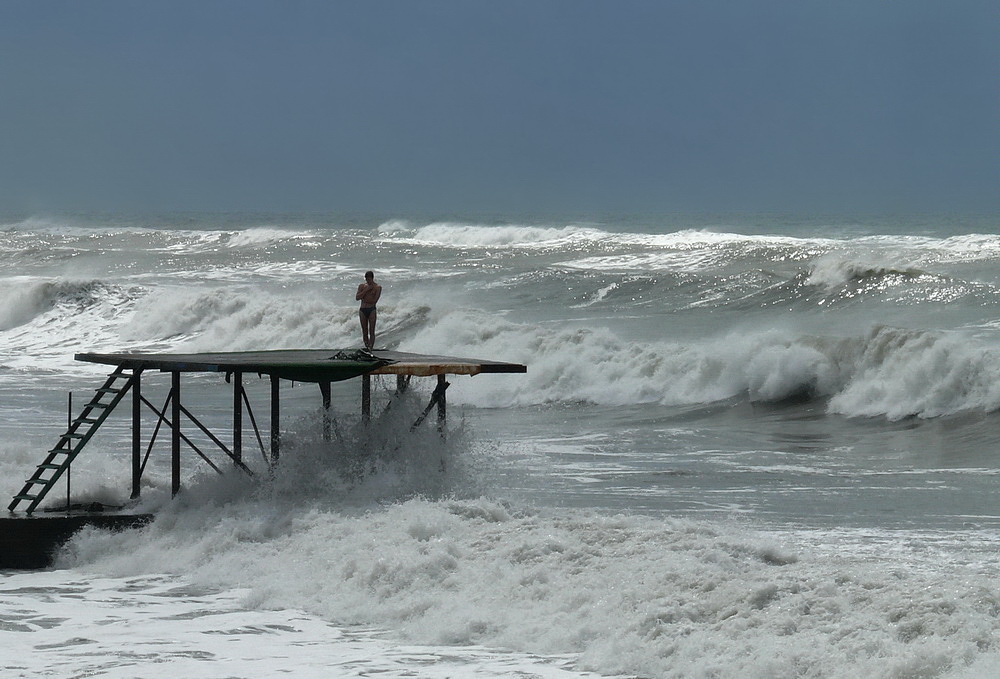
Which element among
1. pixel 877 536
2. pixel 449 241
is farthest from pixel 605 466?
pixel 449 241

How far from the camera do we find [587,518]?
13.2 m

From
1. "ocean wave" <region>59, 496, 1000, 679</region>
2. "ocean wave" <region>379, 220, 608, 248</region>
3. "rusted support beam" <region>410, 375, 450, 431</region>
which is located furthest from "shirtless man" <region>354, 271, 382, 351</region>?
"ocean wave" <region>379, 220, 608, 248</region>

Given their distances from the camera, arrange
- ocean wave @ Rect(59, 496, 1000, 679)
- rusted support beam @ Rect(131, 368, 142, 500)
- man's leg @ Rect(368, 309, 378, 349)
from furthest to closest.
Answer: man's leg @ Rect(368, 309, 378, 349)
rusted support beam @ Rect(131, 368, 142, 500)
ocean wave @ Rect(59, 496, 1000, 679)

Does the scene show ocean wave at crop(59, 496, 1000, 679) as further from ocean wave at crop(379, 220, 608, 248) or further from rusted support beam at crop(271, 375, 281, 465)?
ocean wave at crop(379, 220, 608, 248)

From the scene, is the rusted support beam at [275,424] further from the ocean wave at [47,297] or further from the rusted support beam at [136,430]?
the ocean wave at [47,297]

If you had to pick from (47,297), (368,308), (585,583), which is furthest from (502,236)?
(585,583)

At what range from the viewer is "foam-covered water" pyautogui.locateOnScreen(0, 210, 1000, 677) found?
34.2ft

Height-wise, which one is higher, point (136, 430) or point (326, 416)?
point (326, 416)

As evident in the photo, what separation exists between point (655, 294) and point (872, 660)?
3133 centimetres

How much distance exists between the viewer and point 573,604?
37.2 ft

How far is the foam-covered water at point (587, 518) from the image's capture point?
1042 cm

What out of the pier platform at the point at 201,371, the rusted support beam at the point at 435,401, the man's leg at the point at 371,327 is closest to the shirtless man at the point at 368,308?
the man's leg at the point at 371,327

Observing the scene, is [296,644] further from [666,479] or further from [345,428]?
[666,479]

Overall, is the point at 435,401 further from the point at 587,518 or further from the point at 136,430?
Result: the point at 136,430
